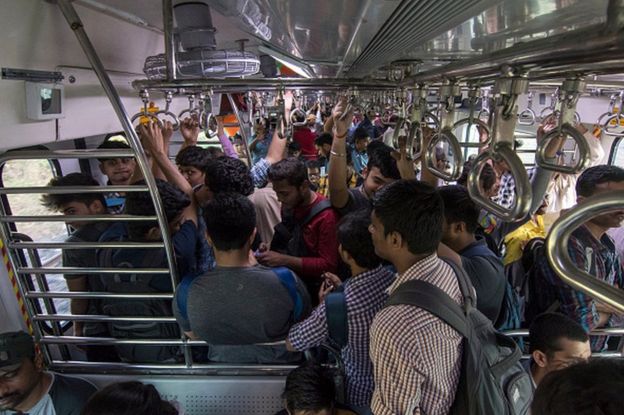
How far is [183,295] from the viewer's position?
6.06 feet

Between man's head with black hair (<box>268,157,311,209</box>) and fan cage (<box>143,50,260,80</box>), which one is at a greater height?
fan cage (<box>143,50,260,80</box>)

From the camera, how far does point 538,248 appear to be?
2.36 metres

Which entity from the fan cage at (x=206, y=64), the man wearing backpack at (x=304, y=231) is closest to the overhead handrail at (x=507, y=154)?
the man wearing backpack at (x=304, y=231)

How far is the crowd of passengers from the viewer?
130 centimetres

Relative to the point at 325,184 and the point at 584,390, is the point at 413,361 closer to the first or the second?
the point at 584,390

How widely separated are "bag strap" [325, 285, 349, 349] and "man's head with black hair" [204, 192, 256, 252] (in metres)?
0.49

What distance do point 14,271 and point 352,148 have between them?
4.71m

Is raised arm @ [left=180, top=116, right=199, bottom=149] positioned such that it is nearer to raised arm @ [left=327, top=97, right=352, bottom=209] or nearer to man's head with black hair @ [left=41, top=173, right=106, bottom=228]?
man's head with black hair @ [left=41, top=173, right=106, bottom=228]

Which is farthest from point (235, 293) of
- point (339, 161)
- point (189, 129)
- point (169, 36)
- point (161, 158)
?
point (189, 129)

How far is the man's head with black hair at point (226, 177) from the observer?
248cm

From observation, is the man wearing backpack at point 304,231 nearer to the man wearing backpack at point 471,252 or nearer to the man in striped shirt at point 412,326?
the man wearing backpack at point 471,252

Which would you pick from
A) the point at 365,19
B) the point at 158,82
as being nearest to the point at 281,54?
the point at 158,82

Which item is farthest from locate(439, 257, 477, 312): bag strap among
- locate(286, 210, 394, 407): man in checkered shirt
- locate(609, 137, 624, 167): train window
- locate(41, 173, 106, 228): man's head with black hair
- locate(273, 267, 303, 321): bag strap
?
locate(609, 137, 624, 167): train window

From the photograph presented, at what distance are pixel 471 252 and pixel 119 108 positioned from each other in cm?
190
